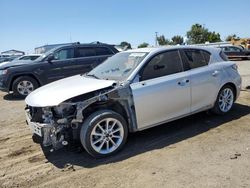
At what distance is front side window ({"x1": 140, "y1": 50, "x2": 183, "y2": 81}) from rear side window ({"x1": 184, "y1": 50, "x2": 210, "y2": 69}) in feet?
0.89

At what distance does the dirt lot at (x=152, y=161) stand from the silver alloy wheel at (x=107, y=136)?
177 millimetres

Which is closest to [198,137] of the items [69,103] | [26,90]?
[69,103]

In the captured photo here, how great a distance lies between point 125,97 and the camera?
4953 millimetres

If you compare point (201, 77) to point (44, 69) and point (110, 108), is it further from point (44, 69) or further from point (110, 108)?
point (44, 69)

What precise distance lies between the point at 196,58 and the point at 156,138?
184cm

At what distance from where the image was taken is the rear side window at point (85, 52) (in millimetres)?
11278

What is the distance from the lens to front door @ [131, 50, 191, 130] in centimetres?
512

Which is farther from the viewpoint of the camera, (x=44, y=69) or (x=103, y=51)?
(x=103, y=51)

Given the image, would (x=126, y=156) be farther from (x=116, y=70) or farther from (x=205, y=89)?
(x=205, y=89)

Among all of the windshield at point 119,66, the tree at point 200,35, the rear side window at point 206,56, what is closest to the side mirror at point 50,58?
the windshield at point 119,66

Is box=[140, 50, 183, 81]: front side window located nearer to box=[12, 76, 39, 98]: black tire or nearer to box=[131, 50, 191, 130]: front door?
box=[131, 50, 191, 130]: front door

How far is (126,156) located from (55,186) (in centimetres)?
124

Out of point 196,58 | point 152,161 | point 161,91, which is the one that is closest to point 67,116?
point 152,161

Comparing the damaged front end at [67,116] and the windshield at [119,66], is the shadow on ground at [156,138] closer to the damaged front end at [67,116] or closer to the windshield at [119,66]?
the damaged front end at [67,116]
